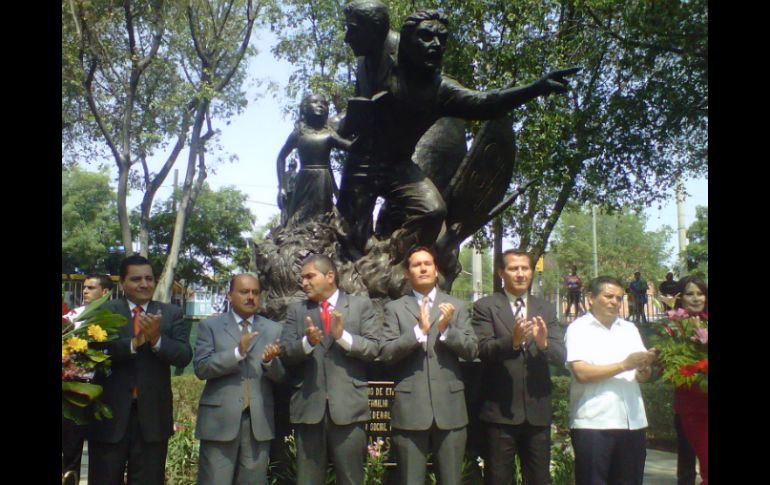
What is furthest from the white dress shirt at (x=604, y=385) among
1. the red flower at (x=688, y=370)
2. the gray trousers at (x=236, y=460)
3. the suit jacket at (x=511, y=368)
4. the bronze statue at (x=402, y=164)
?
the gray trousers at (x=236, y=460)

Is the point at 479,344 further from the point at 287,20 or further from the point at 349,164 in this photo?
the point at 287,20

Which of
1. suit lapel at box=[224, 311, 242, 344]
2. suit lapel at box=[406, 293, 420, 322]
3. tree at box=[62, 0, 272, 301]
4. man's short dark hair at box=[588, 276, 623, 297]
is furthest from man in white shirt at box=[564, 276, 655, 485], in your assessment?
tree at box=[62, 0, 272, 301]

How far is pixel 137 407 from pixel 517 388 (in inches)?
94.8

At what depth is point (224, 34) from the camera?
62.6 ft

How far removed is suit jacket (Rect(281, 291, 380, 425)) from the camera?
428 cm

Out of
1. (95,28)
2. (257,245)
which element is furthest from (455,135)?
(95,28)

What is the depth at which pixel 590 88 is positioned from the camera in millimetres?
15734

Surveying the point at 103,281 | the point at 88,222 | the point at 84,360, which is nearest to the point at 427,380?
the point at 84,360

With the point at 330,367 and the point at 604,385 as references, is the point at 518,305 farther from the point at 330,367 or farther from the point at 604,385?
the point at 330,367

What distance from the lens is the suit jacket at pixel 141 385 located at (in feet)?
14.6

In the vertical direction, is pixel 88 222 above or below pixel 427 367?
above

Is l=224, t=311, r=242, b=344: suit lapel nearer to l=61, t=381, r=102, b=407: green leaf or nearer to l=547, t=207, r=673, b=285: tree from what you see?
l=61, t=381, r=102, b=407: green leaf

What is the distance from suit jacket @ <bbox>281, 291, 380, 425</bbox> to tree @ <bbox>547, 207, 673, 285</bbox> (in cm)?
5221

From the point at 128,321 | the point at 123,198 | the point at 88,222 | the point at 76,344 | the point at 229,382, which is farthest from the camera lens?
the point at 88,222
